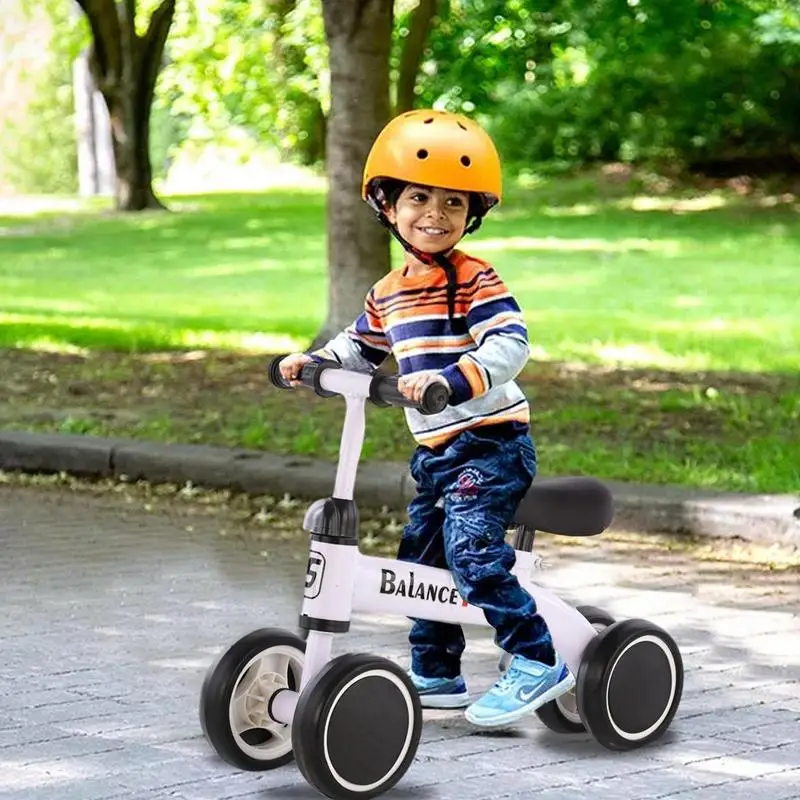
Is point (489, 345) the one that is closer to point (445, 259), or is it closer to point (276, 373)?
point (445, 259)

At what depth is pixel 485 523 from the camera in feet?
14.7

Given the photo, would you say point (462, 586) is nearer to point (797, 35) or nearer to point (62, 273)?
point (62, 273)

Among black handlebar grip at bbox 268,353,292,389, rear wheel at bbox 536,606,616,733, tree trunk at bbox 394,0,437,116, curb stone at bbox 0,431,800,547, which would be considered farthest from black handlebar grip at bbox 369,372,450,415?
tree trunk at bbox 394,0,437,116

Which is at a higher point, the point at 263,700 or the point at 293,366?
the point at 293,366

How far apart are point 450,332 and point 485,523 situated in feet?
1.54

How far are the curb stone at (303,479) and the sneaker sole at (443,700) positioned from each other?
9.44ft

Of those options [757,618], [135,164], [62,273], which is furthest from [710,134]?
[757,618]

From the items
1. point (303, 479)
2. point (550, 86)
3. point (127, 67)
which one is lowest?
point (303, 479)

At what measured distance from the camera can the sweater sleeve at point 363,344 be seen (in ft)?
15.1

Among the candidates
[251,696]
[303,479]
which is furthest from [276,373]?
[303,479]

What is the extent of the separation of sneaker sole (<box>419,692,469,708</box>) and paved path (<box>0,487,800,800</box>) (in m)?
0.05

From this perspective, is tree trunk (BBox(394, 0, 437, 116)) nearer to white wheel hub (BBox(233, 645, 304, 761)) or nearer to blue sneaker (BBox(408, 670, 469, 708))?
blue sneaker (BBox(408, 670, 469, 708))

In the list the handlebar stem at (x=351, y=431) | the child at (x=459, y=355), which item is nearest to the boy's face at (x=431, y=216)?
the child at (x=459, y=355)

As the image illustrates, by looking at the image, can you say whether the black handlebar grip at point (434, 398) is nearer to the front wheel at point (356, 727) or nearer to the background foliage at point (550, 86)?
the front wheel at point (356, 727)
